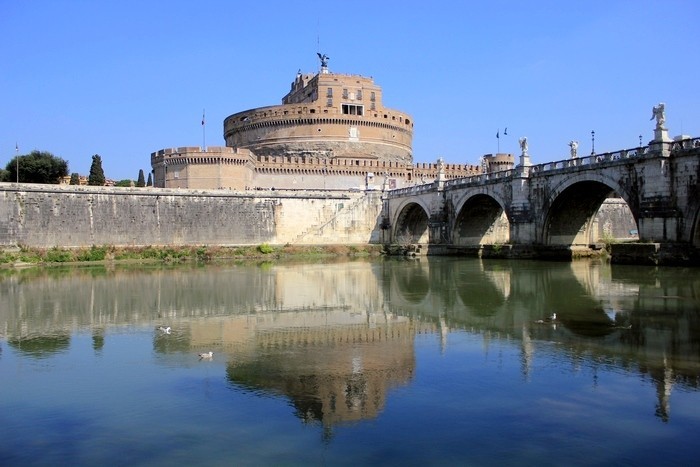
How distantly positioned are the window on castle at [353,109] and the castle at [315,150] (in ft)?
0.36

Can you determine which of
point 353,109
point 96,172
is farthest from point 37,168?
point 353,109

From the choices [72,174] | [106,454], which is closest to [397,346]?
[106,454]

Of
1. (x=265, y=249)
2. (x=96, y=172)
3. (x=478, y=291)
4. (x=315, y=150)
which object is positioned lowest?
(x=478, y=291)

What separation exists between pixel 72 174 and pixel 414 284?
1834 inches

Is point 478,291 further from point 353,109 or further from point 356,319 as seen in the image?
point 353,109

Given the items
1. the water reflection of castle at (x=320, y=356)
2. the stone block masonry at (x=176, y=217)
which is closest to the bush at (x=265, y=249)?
the stone block masonry at (x=176, y=217)

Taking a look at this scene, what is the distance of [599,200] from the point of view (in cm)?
3553

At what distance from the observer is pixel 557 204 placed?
3478cm

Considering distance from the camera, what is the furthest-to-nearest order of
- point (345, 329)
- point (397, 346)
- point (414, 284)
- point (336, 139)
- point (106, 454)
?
point (336, 139) < point (414, 284) < point (345, 329) < point (397, 346) < point (106, 454)

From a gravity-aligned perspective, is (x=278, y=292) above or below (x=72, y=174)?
below

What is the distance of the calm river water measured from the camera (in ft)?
24.3

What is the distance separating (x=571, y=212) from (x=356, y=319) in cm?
2279

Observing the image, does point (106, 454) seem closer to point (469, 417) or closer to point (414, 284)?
point (469, 417)

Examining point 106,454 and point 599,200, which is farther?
point 599,200
